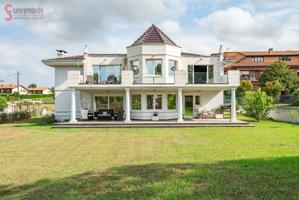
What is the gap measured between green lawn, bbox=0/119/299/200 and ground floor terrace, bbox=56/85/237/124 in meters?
10.9

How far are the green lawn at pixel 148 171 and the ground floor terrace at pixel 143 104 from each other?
10.9 metres

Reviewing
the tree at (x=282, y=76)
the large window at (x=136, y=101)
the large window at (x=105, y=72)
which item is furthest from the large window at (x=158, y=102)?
the tree at (x=282, y=76)

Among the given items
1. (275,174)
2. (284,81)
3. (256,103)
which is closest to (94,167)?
(275,174)

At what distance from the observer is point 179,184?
5.55 meters

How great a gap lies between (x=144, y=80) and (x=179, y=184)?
18028 mm

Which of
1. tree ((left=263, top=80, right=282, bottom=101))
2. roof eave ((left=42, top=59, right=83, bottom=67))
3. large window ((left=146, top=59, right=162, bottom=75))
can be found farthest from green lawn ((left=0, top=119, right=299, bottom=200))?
tree ((left=263, top=80, right=282, bottom=101))

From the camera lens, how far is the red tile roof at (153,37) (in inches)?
935

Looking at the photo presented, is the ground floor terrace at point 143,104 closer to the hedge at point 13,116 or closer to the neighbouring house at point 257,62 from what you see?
the hedge at point 13,116

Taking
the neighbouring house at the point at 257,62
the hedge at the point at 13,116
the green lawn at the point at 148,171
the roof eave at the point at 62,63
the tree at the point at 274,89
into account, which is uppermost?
the neighbouring house at the point at 257,62

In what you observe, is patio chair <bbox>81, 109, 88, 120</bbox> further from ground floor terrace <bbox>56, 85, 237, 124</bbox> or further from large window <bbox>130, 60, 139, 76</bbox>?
large window <bbox>130, 60, 139, 76</bbox>

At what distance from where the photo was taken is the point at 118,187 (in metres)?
5.53

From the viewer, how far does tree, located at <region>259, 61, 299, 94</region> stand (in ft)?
164

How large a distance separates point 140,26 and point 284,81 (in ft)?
111

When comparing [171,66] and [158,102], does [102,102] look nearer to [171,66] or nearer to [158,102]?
[158,102]
